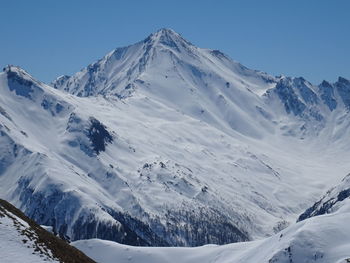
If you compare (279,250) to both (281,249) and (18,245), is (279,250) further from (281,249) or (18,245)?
(18,245)

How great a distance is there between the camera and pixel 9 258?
2083 inches

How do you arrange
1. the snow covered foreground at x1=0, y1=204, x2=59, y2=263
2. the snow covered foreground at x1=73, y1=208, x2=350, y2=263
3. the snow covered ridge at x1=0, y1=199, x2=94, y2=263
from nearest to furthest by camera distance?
the snow covered foreground at x1=0, y1=204, x2=59, y2=263
the snow covered ridge at x1=0, y1=199, x2=94, y2=263
the snow covered foreground at x1=73, y1=208, x2=350, y2=263

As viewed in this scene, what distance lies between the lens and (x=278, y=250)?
520 feet

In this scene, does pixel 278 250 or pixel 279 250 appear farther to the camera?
pixel 278 250

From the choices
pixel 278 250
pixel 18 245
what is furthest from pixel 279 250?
pixel 18 245

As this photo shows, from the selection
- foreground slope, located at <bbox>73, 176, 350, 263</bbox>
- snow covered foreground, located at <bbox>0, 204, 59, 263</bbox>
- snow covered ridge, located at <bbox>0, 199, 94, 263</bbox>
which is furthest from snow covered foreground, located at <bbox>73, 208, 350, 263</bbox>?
snow covered foreground, located at <bbox>0, 204, 59, 263</bbox>

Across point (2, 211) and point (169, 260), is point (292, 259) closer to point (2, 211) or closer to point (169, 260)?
point (169, 260)

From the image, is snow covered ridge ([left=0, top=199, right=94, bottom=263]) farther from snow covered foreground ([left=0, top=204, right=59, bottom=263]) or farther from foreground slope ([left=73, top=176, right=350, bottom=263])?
foreground slope ([left=73, top=176, right=350, bottom=263])

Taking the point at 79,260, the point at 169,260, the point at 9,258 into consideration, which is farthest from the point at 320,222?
the point at 9,258

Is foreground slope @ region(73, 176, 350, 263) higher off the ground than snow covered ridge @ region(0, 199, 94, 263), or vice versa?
foreground slope @ region(73, 176, 350, 263)

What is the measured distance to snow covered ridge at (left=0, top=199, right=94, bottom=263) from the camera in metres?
54.1

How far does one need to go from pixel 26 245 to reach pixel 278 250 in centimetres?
11182

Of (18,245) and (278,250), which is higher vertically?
(278,250)

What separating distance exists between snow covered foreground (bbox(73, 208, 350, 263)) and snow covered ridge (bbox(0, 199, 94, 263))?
90698 mm
